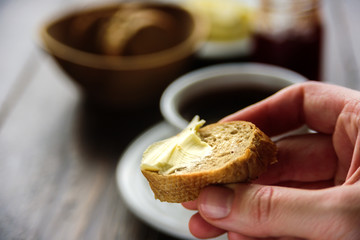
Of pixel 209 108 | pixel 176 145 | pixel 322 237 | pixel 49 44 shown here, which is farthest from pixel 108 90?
pixel 322 237

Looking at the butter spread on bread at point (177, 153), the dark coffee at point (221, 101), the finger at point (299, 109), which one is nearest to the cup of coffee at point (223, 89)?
the dark coffee at point (221, 101)

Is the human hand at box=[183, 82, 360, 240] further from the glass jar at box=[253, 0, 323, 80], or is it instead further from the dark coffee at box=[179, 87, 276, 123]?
the glass jar at box=[253, 0, 323, 80]

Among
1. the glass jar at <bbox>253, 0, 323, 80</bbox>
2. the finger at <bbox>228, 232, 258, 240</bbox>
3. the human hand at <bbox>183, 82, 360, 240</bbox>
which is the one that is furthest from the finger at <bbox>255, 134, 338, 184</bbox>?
the glass jar at <bbox>253, 0, 323, 80</bbox>

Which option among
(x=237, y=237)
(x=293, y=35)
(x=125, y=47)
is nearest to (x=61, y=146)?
(x=125, y=47)

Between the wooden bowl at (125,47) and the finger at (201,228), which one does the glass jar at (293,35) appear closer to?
the wooden bowl at (125,47)

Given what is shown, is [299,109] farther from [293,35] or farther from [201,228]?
[293,35]
